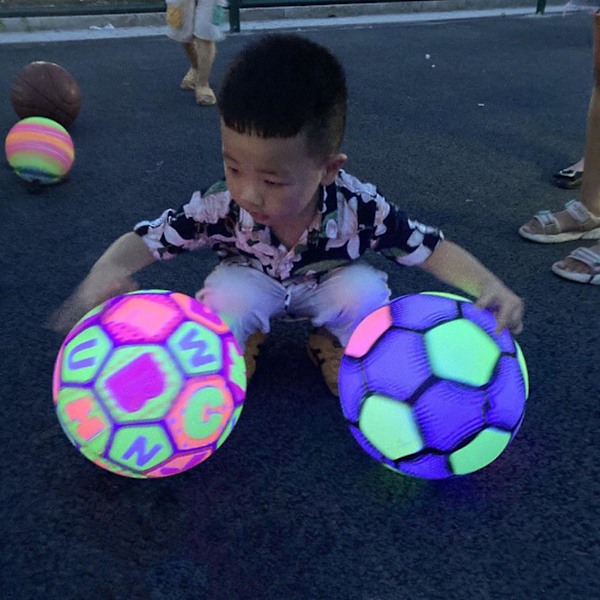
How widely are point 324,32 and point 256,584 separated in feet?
21.0

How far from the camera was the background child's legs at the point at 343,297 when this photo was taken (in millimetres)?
1783

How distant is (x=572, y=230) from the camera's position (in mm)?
2625

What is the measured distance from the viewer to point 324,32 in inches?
268

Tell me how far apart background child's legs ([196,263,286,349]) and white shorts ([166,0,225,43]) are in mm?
2951

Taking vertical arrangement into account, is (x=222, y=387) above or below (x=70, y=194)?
above

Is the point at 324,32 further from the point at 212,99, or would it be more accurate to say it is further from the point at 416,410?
the point at 416,410

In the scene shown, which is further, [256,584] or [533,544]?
[533,544]

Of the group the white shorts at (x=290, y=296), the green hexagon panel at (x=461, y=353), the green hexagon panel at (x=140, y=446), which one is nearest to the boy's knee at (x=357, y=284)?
the white shorts at (x=290, y=296)

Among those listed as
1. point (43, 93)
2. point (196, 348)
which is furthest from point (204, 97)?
point (196, 348)

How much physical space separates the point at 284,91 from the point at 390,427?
0.71m

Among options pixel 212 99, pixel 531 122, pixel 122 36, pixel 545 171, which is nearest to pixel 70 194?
pixel 212 99

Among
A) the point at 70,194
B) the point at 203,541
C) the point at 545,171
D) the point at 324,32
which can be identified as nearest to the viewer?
the point at 203,541

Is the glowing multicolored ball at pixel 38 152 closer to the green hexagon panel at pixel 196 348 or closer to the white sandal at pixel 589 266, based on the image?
the green hexagon panel at pixel 196 348

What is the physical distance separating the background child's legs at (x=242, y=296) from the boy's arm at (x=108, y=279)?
20 centimetres
